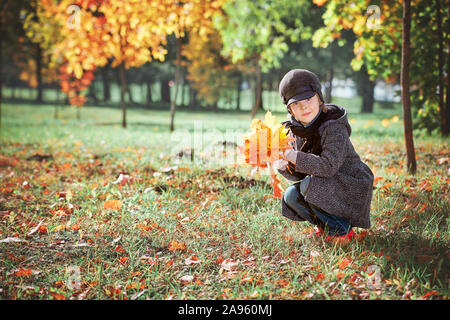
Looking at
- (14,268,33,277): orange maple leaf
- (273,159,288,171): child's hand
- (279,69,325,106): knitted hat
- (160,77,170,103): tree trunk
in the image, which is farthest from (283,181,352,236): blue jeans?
(160,77,170,103): tree trunk

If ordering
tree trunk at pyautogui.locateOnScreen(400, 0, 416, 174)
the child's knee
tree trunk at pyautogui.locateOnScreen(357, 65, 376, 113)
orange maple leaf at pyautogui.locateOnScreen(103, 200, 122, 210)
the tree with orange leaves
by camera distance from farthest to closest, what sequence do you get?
tree trunk at pyautogui.locateOnScreen(357, 65, 376, 113)
the tree with orange leaves
tree trunk at pyautogui.locateOnScreen(400, 0, 416, 174)
orange maple leaf at pyautogui.locateOnScreen(103, 200, 122, 210)
the child's knee

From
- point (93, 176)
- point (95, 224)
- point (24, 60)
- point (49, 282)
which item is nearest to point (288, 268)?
point (49, 282)

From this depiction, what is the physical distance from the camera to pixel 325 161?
241 centimetres

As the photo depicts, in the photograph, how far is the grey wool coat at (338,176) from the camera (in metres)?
2.42

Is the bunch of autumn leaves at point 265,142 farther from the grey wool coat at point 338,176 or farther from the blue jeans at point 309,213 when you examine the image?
the blue jeans at point 309,213

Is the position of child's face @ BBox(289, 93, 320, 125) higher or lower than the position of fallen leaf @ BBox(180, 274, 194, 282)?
higher

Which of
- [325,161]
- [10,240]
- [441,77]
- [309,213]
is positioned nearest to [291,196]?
[309,213]

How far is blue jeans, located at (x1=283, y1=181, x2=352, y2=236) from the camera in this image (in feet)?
8.70

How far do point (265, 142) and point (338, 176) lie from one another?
1.88 ft

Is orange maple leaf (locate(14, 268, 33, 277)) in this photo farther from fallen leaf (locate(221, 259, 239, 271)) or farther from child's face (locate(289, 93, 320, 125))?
child's face (locate(289, 93, 320, 125))

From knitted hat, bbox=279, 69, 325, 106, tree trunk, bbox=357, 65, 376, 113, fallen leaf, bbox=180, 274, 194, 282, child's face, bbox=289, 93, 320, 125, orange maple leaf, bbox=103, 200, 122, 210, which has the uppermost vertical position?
tree trunk, bbox=357, 65, 376, 113

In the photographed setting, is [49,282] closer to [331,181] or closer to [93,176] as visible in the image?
[331,181]

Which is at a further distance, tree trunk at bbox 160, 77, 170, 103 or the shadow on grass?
tree trunk at bbox 160, 77, 170, 103
